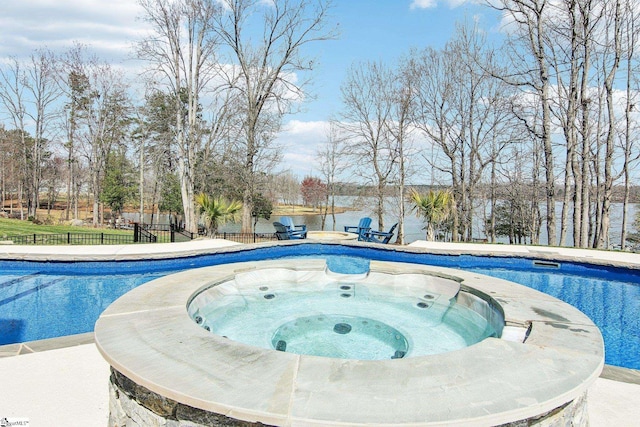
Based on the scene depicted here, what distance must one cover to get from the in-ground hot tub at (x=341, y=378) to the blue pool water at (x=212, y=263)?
106 inches

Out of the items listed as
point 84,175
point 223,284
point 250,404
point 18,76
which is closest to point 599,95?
point 223,284

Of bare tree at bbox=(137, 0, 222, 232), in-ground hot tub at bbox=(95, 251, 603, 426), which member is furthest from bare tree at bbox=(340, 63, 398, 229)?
in-ground hot tub at bbox=(95, 251, 603, 426)

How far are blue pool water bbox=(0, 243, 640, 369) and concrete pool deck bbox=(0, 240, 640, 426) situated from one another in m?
1.41

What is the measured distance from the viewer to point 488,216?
25.3 m

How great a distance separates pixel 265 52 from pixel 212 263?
11.2 m

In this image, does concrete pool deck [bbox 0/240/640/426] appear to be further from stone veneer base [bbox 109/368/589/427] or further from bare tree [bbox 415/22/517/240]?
bare tree [bbox 415/22/517/240]

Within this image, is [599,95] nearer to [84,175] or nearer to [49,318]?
[49,318]

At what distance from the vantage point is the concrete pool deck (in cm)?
268

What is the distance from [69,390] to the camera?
3004mm

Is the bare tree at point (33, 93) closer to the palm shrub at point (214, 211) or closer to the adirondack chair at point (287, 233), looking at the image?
the palm shrub at point (214, 211)

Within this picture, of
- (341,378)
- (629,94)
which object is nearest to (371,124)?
(629,94)

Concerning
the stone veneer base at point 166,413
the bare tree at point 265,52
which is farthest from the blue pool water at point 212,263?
the bare tree at point 265,52

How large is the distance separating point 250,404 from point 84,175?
36893mm

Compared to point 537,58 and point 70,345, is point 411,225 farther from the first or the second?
point 70,345
